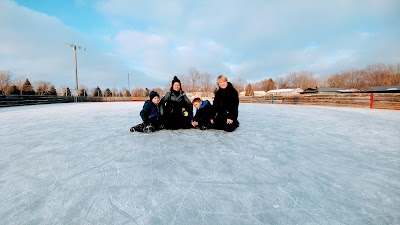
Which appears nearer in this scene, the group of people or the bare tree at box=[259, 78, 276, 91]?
the group of people

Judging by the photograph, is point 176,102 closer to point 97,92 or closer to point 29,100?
point 29,100

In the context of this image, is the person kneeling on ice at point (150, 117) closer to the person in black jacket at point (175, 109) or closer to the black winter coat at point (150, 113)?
the black winter coat at point (150, 113)

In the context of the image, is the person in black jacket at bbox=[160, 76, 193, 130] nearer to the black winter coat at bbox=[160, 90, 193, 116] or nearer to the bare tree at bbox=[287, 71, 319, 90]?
the black winter coat at bbox=[160, 90, 193, 116]

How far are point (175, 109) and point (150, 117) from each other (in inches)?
21.2

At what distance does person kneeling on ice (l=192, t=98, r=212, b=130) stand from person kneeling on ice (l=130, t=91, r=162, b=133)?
78 centimetres

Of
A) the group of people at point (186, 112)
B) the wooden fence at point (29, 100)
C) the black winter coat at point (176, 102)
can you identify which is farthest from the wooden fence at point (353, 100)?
the wooden fence at point (29, 100)

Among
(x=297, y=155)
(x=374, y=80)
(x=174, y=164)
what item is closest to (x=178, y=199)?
(x=174, y=164)

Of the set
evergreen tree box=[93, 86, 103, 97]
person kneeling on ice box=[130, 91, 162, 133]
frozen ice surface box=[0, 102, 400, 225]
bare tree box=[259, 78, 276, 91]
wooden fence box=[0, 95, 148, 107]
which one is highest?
bare tree box=[259, 78, 276, 91]

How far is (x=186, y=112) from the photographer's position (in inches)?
159

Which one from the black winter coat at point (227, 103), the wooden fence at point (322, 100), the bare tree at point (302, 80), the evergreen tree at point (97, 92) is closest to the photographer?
the black winter coat at point (227, 103)

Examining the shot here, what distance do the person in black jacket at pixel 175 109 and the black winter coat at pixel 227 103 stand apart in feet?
2.12

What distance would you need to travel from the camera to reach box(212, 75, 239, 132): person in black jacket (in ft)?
12.1

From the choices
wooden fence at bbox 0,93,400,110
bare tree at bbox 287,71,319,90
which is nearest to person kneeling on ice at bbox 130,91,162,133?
wooden fence at bbox 0,93,400,110

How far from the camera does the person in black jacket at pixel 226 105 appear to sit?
3.69 metres
